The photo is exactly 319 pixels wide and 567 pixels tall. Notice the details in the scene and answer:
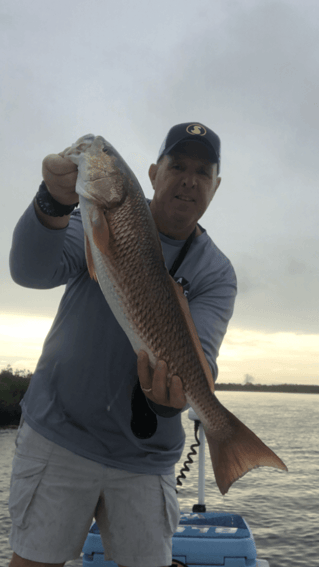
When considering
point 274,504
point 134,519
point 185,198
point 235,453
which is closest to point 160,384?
point 235,453

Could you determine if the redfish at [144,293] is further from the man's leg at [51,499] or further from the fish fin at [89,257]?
the man's leg at [51,499]

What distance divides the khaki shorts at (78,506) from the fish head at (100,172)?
5.33 ft

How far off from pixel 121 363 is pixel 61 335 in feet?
1.52

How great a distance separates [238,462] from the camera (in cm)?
252

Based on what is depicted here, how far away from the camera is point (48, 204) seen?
97.4 inches

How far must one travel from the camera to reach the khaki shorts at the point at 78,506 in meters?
2.71

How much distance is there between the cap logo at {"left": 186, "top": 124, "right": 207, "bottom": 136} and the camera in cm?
321

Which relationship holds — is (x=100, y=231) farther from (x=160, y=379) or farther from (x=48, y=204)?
(x=160, y=379)

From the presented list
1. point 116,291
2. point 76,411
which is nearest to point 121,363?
point 76,411

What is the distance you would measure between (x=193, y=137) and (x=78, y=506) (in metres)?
2.68

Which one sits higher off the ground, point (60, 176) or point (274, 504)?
point (60, 176)

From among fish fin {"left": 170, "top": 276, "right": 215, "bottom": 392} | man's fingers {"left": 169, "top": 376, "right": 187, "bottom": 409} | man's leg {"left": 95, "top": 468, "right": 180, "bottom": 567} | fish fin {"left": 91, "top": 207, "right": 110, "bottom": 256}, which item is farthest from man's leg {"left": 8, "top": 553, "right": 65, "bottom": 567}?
fish fin {"left": 91, "top": 207, "right": 110, "bottom": 256}

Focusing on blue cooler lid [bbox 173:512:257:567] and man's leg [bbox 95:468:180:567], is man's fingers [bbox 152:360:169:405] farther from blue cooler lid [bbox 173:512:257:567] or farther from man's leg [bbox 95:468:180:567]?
blue cooler lid [bbox 173:512:257:567]

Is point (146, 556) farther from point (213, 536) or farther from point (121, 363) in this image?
point (213, 536)
